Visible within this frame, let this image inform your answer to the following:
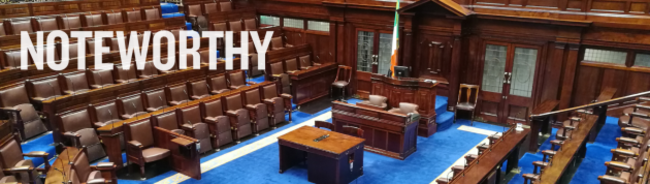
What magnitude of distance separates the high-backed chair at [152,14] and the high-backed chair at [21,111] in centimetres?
319

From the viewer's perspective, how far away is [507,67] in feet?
22.5

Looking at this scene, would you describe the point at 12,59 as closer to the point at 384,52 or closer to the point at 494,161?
the point at 384,52

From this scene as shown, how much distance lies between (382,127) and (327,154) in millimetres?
1169

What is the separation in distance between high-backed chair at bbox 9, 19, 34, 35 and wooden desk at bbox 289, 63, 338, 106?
3.88 m

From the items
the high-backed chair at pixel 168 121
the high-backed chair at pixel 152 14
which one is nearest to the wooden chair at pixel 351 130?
the high-backed chair at pixel 168 121

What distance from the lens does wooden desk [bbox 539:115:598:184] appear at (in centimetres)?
410

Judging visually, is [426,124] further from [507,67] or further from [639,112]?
[639,112]

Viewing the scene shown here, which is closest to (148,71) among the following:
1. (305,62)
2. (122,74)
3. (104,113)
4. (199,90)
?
(122,74)

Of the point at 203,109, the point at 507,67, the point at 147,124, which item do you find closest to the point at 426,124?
the point at 507,67

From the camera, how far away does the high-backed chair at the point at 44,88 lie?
223 inches

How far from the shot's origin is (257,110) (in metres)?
6.27

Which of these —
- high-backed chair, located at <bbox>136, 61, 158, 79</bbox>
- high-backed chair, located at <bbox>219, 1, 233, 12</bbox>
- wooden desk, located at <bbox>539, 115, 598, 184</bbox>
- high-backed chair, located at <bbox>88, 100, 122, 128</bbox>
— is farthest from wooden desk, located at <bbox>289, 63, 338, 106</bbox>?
wooden desk, located at <bbox>539, 115, 598, 184</bbox>

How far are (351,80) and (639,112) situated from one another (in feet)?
13.5

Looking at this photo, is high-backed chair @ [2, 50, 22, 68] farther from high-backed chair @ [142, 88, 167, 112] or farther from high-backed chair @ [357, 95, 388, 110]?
high-backed chair @ [357, 95, 388, 110]
